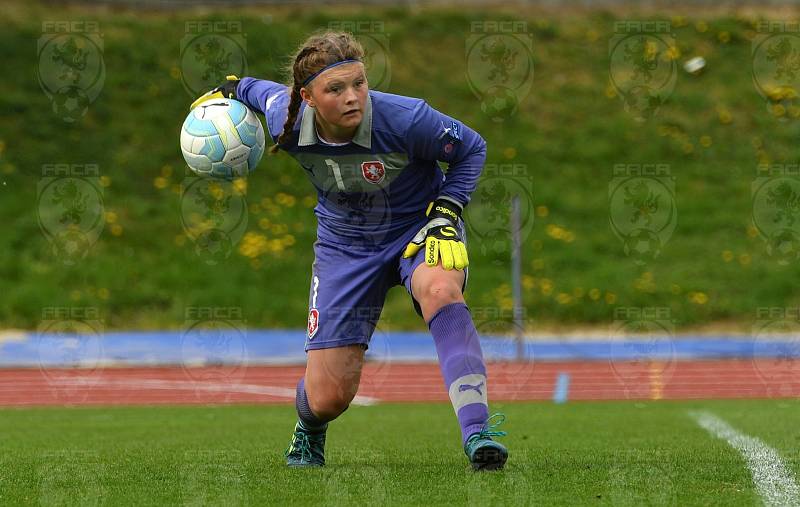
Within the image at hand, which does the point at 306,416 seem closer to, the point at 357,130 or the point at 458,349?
the point at 458,349

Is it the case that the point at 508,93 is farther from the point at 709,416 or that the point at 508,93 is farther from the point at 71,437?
the point at 71,437

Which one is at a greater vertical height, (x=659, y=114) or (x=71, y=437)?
(x=659, y=114)

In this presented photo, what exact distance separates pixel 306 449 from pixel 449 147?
5.22 ft

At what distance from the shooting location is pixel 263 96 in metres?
5.77

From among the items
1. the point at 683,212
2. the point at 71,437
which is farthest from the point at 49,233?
the point at 71,437

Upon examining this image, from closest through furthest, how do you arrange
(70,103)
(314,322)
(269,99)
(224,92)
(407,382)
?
1. (314,322)
2. (269,99)
3. (224,92)
4. (407,382)
5. (70,103)

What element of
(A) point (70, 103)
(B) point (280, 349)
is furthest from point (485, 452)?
(A) point (70, 103)

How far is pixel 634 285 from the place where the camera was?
59.0 ft

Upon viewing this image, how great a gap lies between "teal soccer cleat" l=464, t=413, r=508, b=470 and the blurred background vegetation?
39.9ft

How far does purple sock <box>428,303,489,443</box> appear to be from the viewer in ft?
16.0

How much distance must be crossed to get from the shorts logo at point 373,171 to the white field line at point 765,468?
2.05 metres

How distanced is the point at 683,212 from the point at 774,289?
7.89 feet

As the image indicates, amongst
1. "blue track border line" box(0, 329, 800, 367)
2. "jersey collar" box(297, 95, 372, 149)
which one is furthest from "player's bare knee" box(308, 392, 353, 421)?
"blue track border line" box(0, 329, 800, 367)

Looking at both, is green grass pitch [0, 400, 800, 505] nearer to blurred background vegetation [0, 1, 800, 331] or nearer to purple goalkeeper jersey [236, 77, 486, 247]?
purple goalkeeper jersey [236, 77, 486, 247]
